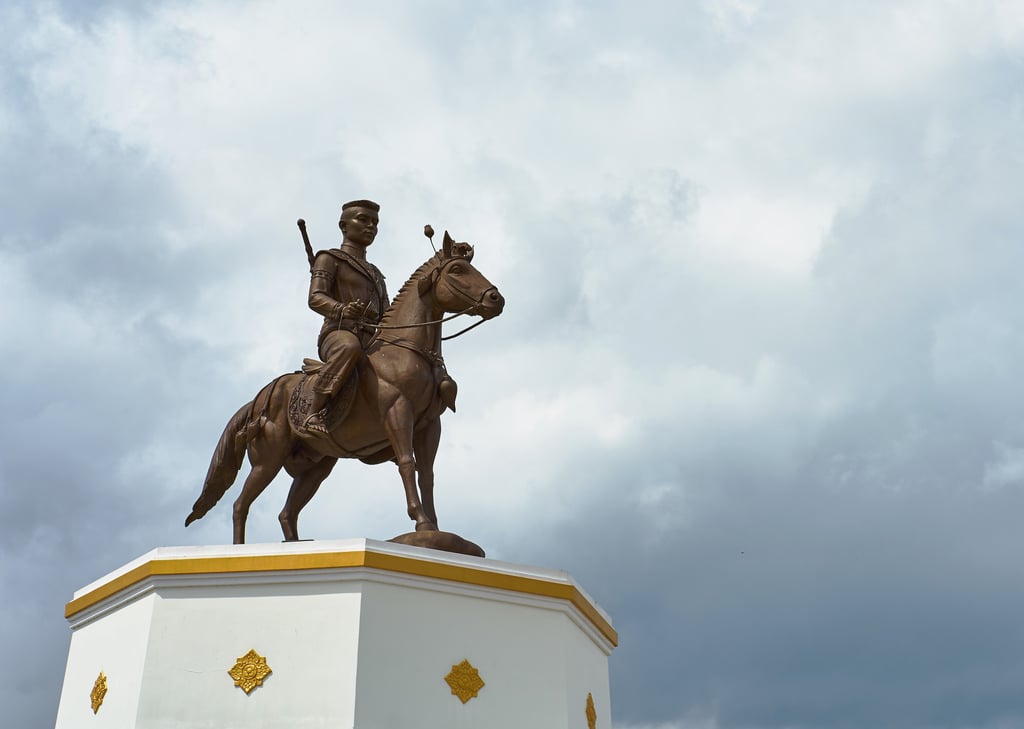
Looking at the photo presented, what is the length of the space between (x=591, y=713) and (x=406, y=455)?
2.64 meters

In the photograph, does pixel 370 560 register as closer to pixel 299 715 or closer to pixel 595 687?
pixel 299 715

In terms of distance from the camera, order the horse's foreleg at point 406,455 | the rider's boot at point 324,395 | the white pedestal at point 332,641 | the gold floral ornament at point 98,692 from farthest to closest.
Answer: the rider's boot at point 324,395
the horse's foreleg at point 406,455
the gold floral ornament at point 98,692
the white pedestal at point 332,641

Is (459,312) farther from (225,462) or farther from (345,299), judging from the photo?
(225,462)

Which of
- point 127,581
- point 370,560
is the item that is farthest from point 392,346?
point 127,581

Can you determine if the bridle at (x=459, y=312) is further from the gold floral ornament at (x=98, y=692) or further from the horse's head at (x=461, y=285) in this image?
the gold floral ornament at (x=98, y=692)

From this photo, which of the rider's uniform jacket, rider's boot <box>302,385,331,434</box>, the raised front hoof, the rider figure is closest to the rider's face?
the rider figure

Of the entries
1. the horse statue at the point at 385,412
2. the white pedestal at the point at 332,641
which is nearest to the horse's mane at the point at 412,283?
the horse statue at the point at 385,412

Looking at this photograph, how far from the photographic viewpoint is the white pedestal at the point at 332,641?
8.30m

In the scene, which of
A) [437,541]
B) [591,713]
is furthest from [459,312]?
[591,713]

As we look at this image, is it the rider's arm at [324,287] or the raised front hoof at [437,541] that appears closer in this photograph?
the raised front hoof at [437,541]

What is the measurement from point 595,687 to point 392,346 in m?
3.45

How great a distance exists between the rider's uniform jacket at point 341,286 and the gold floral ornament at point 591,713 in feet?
12.4

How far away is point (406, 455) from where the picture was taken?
9.86 meters

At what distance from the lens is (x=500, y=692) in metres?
8.74
